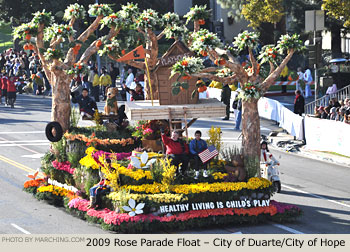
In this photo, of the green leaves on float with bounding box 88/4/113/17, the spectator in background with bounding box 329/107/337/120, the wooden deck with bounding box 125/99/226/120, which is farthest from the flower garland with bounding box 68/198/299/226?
the spectator in background with bounding box 329/107/337/120

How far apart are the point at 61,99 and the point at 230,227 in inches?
288

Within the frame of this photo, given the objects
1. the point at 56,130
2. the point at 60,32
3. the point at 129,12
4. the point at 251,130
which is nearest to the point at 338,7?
the point at 129,12

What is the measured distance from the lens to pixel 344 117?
93.4ft

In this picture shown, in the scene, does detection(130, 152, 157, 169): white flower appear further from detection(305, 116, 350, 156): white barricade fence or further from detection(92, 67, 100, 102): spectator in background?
detection(92, 67, 100, 102): spectator in background

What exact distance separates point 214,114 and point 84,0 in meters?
38.4

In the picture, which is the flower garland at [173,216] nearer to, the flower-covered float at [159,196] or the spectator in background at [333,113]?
the flower-covered float at [159,196]

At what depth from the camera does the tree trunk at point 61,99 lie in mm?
22781

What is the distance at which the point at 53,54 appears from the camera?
71.9ft

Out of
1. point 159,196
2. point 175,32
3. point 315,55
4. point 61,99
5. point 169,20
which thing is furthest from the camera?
point 315,55

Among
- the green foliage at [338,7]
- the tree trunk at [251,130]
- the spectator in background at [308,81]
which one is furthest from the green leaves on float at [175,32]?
the spectator in background at [308,81]

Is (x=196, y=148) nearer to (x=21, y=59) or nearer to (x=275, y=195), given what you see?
(x=275, y=195)

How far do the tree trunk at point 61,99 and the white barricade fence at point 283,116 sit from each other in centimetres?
1209

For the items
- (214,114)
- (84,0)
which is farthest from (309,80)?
(214,114)

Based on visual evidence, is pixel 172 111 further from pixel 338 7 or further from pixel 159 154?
pixel 338 7
